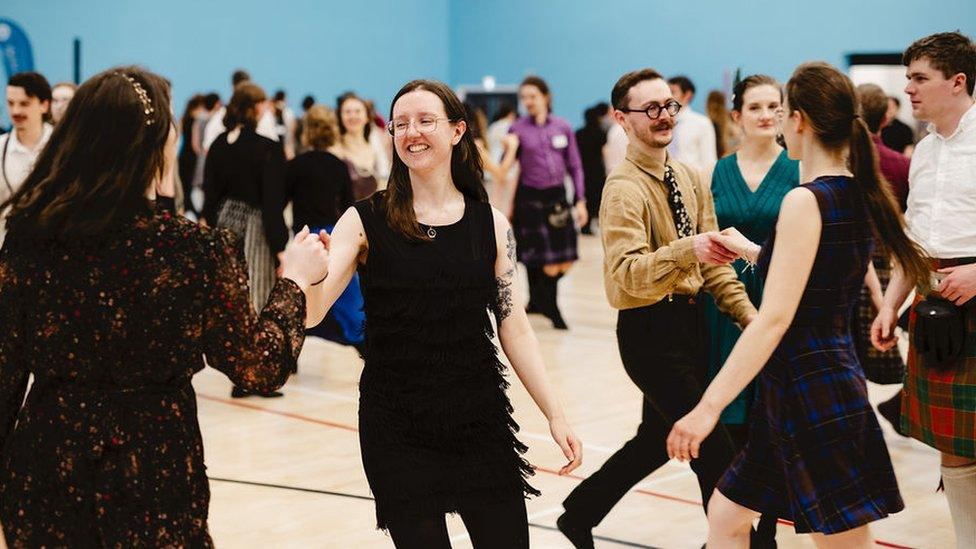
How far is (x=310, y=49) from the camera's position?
21.7 m

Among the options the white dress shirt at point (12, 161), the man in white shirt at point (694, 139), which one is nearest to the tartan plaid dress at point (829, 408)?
the white dress shirt at point (12, 161)

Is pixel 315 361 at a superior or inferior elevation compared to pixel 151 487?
inferior

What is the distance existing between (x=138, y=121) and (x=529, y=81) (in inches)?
311

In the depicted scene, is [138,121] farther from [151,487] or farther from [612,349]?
[612,349]

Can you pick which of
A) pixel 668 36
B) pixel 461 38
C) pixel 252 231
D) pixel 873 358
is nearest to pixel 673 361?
pixel 873 358

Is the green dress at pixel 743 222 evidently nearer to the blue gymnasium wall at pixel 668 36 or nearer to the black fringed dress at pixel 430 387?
the black fringed dress at pixel 430 387

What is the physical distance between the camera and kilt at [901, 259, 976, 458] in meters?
4.03

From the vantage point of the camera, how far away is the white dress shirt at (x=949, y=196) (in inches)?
161

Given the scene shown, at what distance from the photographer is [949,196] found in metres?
4.11

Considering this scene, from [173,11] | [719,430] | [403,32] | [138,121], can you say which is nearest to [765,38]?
[403,32]

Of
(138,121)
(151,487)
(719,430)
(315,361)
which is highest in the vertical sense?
(138,121)

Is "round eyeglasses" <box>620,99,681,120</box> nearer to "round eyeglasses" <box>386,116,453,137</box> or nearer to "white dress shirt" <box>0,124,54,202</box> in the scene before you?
"round eyeglasses" <box>386,116,453,137</box>

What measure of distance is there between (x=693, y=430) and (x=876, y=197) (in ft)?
2.43

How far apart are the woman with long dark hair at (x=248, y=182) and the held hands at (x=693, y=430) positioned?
14.8 feet
